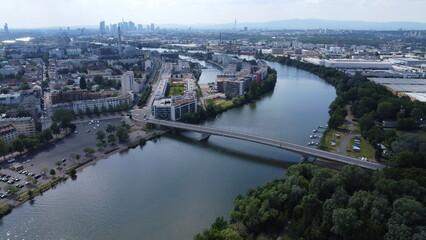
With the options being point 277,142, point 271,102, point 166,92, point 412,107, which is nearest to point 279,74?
point 271,102

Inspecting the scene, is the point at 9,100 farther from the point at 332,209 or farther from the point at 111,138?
the point at 332,209

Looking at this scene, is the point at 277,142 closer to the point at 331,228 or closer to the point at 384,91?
the point at 331,228

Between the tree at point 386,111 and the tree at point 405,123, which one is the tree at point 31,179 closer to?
the tree at point 405,123

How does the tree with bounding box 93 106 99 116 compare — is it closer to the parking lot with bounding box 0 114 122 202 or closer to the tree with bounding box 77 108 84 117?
the tree with bounding box 77 108 84 117

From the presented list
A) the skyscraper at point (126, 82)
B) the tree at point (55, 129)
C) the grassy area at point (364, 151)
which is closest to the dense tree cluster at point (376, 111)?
the grassy area at point (364, 151)

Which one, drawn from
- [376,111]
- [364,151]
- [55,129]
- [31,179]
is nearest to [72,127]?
[55,129]
